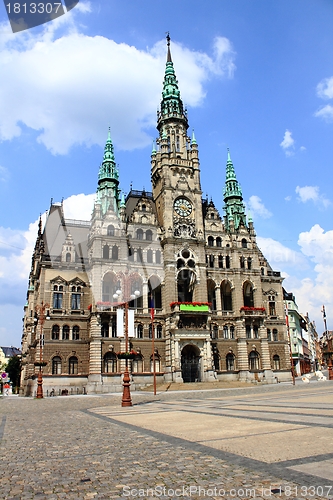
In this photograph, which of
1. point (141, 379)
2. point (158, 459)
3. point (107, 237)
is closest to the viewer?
point (158, 459)

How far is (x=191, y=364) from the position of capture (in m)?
59.5

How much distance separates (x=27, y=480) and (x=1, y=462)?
2.27 meters

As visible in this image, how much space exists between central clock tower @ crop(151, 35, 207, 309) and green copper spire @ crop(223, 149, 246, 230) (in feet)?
30.3

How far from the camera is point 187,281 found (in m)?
64.3

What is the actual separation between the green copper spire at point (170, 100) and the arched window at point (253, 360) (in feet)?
125

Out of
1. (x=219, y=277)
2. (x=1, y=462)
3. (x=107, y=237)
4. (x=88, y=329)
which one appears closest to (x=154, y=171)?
(x=107, y=237)

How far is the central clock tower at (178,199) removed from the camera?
62.9 m

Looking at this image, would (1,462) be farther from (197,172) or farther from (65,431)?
(197,172)

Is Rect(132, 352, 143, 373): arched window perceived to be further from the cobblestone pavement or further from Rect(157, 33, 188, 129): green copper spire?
the cobblestone pavement

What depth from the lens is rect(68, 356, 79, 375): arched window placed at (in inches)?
2210

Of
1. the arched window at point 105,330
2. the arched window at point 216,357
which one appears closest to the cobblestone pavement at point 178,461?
the arched window at point 105,330

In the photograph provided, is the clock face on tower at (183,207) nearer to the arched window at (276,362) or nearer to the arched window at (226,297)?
the arched window at (226,297)

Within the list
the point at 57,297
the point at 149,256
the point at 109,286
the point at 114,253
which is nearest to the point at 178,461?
the point at 57,297

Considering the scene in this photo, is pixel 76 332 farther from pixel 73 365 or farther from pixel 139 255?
pixel 139 255
